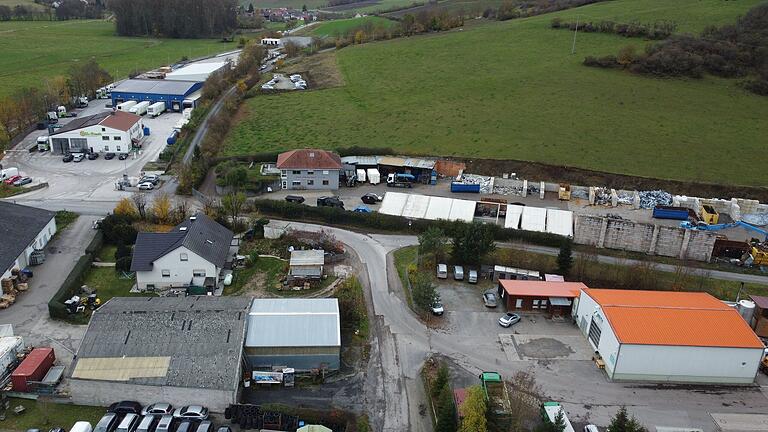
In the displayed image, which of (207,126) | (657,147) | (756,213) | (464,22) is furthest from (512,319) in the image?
(464,22)

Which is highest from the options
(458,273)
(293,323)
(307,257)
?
(307,257)

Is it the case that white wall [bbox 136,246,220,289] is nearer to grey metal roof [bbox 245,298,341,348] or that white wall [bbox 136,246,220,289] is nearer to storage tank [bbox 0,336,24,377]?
grey metal roof [bbox 245,298,341,348]

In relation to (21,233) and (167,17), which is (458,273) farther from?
(167,17)

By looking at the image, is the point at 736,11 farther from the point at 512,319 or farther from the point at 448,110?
the point at 512,319

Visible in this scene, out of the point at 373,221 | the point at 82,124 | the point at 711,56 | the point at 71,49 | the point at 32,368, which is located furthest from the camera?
the point at 71,49

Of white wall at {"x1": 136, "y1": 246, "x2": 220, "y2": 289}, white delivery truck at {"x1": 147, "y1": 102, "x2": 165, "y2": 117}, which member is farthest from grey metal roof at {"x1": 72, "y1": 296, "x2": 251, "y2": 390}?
white delivery truck at {"x1": 147, "y1": 102, "x2": 165, "y2": 117}

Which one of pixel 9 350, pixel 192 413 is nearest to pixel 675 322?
pixel 192 413

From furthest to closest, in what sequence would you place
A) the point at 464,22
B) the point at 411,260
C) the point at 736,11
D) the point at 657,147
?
the point at 464,22
the point at 736,11
the point at 657,147
the point at 411,260
